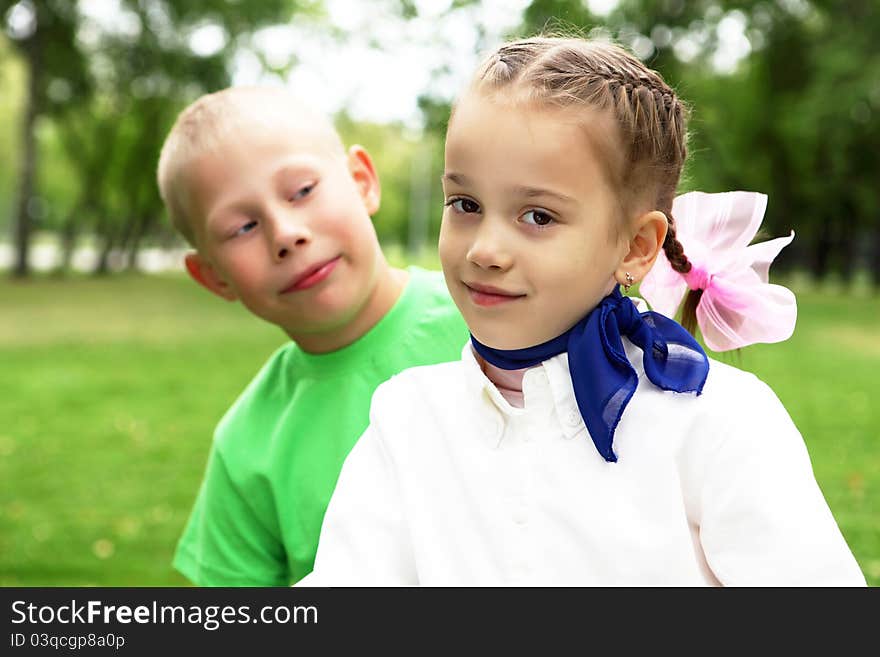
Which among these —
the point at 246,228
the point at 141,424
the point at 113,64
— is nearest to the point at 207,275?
the point at 246,228

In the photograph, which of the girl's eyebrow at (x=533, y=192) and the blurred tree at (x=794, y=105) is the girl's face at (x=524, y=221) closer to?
the girl's eyebrow at (x=533, y=192)

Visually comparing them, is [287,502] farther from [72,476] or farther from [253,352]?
[253,352]

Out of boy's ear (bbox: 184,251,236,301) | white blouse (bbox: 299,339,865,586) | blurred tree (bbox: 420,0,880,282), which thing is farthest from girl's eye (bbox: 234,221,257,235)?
blurred tree (bbox: 420,0,880,282)

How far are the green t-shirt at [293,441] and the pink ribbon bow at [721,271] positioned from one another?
0.89 metres

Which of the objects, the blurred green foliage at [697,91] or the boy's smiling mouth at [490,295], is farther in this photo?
the blurred green foliage at [697,91]

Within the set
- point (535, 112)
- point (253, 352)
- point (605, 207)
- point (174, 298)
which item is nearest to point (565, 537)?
point (605, 207)

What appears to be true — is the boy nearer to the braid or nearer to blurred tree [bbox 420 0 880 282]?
the braid

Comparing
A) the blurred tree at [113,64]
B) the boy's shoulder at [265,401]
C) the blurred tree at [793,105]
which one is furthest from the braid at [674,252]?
the blurred tree at [113,64]

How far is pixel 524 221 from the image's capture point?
1.75m

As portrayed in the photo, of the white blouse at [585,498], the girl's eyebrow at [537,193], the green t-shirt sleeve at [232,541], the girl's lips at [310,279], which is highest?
the girl's eyebrow at [537,193]

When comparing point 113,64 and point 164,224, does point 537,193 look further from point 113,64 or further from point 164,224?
point 164,224

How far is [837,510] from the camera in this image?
6.61m

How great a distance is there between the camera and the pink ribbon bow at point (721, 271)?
202cm

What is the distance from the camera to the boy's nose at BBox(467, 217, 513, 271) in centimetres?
172
